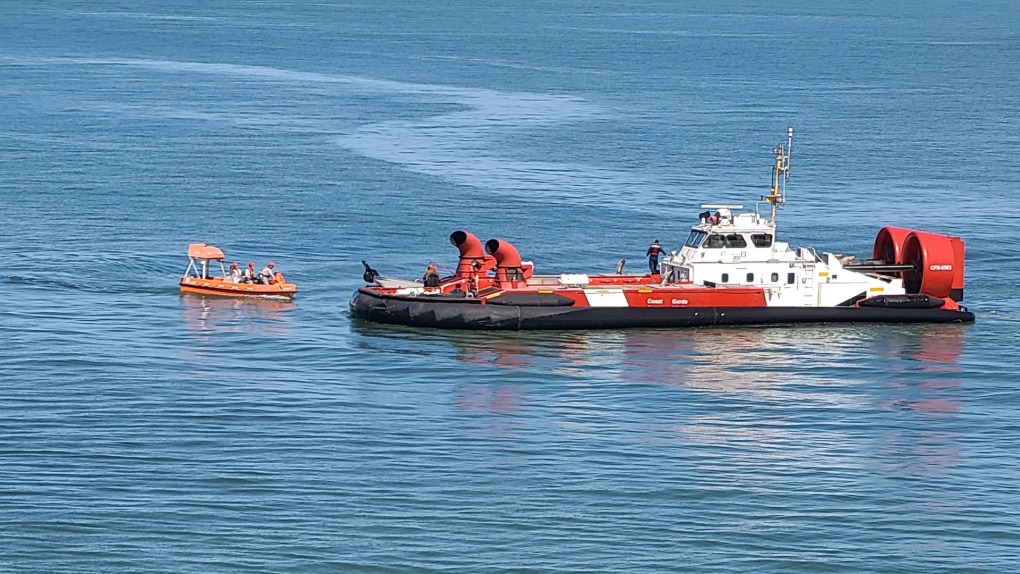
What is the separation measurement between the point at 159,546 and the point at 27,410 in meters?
11.5

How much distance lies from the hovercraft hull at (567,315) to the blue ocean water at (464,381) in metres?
0.47

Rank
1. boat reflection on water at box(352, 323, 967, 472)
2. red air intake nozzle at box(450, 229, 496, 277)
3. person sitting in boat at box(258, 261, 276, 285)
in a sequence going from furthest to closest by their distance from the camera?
person sitting in boat at box(258, 261, 276, 285) < red air intake nozzle at box(450, 229, 496, 277) < boat reflection on water at box(352, 323, 967, 472)

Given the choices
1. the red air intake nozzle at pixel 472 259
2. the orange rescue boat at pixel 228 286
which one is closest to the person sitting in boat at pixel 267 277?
the orange rescue boat at pixel 228 286

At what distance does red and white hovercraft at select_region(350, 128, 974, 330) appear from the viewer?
54031mm

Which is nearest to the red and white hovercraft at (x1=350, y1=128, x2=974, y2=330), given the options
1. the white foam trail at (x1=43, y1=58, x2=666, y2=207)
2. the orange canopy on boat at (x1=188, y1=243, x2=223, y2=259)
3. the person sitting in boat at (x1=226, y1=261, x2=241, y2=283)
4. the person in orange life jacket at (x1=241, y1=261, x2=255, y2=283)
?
the person in orange life jacket at (x1=241, y1=261, x2=255, y2=283)

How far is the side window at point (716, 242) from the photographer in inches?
2213

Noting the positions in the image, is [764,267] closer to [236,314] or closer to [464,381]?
[464,381]

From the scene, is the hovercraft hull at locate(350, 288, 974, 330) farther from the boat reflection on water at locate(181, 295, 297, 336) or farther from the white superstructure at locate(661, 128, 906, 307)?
the boat reflection on water at locate(181, 295, 297, 336)

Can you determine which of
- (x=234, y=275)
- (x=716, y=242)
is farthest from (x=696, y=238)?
(x=234, y=275)

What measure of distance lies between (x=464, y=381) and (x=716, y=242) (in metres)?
12.0

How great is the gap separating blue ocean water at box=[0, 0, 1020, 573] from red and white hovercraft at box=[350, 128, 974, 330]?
70cm

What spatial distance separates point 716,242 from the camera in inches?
2216

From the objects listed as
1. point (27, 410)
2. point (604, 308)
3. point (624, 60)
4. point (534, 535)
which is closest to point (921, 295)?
point (604, 308)

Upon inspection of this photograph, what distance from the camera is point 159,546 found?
3384 cm
